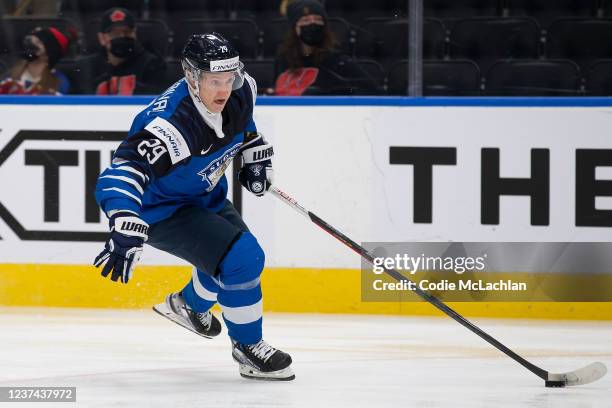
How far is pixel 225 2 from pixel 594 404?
2.79 meters

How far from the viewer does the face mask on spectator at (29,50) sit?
548 centimetres

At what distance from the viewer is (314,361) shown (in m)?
4.26

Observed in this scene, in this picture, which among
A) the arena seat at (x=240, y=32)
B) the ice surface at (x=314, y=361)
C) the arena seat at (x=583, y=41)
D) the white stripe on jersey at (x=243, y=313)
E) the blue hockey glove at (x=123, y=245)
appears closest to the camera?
the blue hockey glove at (x=123, y=245)

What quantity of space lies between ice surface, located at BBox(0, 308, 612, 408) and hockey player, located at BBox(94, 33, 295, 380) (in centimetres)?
25

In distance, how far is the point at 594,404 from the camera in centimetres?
350

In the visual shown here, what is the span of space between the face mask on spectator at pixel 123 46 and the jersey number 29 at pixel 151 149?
194 cm

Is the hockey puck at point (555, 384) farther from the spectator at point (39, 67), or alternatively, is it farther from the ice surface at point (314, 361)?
the spectator at point (39, 67)

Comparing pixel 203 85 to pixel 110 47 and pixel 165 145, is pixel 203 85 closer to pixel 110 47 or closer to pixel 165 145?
pixel 165 145

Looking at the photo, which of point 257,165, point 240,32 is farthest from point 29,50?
point 257,165

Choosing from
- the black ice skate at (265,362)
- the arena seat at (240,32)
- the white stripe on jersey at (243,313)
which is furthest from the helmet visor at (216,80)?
the arena seat at (240,32)

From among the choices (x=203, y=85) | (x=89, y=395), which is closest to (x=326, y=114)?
(x=203, y=85)

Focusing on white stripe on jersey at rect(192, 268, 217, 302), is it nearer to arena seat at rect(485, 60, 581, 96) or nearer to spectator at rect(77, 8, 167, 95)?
spectator at rect(77, 8, 167, 95)

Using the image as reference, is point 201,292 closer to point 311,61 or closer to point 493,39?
point 311,61

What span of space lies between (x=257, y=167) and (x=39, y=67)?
1.75 m
